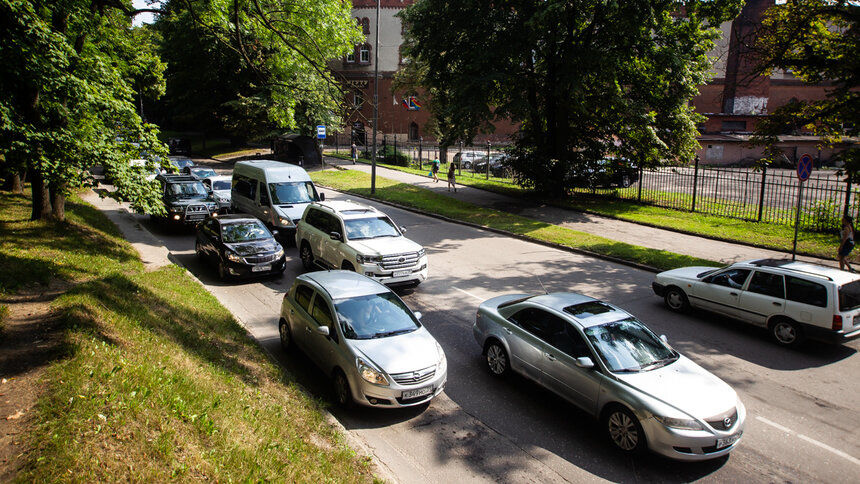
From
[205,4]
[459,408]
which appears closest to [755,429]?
[459,408]

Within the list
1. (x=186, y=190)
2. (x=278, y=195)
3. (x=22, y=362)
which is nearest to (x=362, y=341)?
(x=22, y=362)

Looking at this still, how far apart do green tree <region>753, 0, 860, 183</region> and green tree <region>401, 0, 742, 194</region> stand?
16.2ft

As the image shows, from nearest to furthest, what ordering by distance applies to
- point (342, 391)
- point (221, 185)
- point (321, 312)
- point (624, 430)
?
point (624, 430) < point (342, 391) < point (321, 312) < point (221, 185)

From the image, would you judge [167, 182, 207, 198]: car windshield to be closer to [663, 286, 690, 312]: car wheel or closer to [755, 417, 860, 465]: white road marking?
[663, 286, 690, 312]: car wheel

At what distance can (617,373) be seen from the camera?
706 centimetres

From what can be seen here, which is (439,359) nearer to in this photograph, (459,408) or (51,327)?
(459,408)

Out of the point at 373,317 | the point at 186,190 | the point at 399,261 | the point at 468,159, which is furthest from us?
the point at 468,159

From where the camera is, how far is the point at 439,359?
7855 mm

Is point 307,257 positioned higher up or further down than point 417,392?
higher up

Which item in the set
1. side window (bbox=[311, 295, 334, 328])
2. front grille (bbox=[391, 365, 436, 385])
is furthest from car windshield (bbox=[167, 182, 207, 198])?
front grille (bbox=[391, 365, 436, 385])

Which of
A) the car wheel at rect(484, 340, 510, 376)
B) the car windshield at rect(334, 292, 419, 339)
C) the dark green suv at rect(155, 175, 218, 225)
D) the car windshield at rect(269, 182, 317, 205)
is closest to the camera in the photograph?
the car windshield at rect(334, 292, 419, 339)

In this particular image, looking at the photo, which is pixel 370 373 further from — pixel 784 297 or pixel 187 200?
pixel 187 200

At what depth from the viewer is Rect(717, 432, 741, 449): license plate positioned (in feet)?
20.8

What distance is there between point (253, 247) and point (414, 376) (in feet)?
26.3
